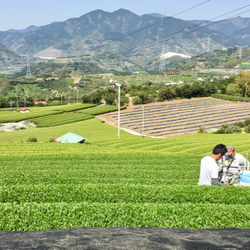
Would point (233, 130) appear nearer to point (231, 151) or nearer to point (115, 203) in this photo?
point (231, 151)

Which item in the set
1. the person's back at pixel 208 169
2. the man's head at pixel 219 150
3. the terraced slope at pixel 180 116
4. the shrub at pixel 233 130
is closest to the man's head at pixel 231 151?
the person's back at pixel 208 169

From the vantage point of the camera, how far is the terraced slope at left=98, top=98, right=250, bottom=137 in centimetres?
6738

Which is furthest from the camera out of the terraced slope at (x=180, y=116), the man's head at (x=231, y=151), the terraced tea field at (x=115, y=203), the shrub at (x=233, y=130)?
the terraced slope at (x=180, y=116)

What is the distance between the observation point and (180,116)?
79.5 metres

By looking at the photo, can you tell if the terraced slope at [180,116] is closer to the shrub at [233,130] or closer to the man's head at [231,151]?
the shrub at [233,130]

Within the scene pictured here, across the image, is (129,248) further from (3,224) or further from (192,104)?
(192,104)

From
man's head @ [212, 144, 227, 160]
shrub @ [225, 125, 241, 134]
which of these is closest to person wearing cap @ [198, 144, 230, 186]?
man's head @ [212, 144, 227, 160]

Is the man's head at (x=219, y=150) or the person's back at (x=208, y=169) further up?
the man's head at (x=219, y=150)

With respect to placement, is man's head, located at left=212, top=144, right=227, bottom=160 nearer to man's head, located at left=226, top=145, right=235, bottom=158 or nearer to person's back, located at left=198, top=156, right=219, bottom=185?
person's back, located at left=198, top=156, right=219, bottom=185

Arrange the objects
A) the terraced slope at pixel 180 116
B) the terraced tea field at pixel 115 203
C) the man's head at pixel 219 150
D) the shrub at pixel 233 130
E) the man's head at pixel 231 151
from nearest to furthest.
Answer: the terraced tea field at pixel 115 203 < the man's head at pixel 219 150 < the man's head at pixel 231 151 < the shrub at pixel 233 130 < the terraced slope at pixel 180 116

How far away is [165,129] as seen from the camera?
66625 millimetres

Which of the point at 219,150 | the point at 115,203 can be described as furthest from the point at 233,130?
the point at 115,203

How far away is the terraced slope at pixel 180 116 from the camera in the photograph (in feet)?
221

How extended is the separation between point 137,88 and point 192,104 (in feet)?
97.1
